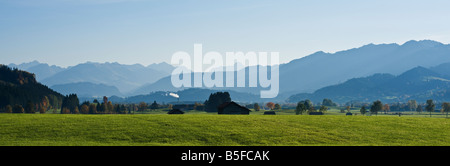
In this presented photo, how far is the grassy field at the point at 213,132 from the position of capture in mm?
46875

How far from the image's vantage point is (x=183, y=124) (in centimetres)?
5709

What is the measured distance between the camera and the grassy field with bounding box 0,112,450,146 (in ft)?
154

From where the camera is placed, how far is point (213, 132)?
51656mm
